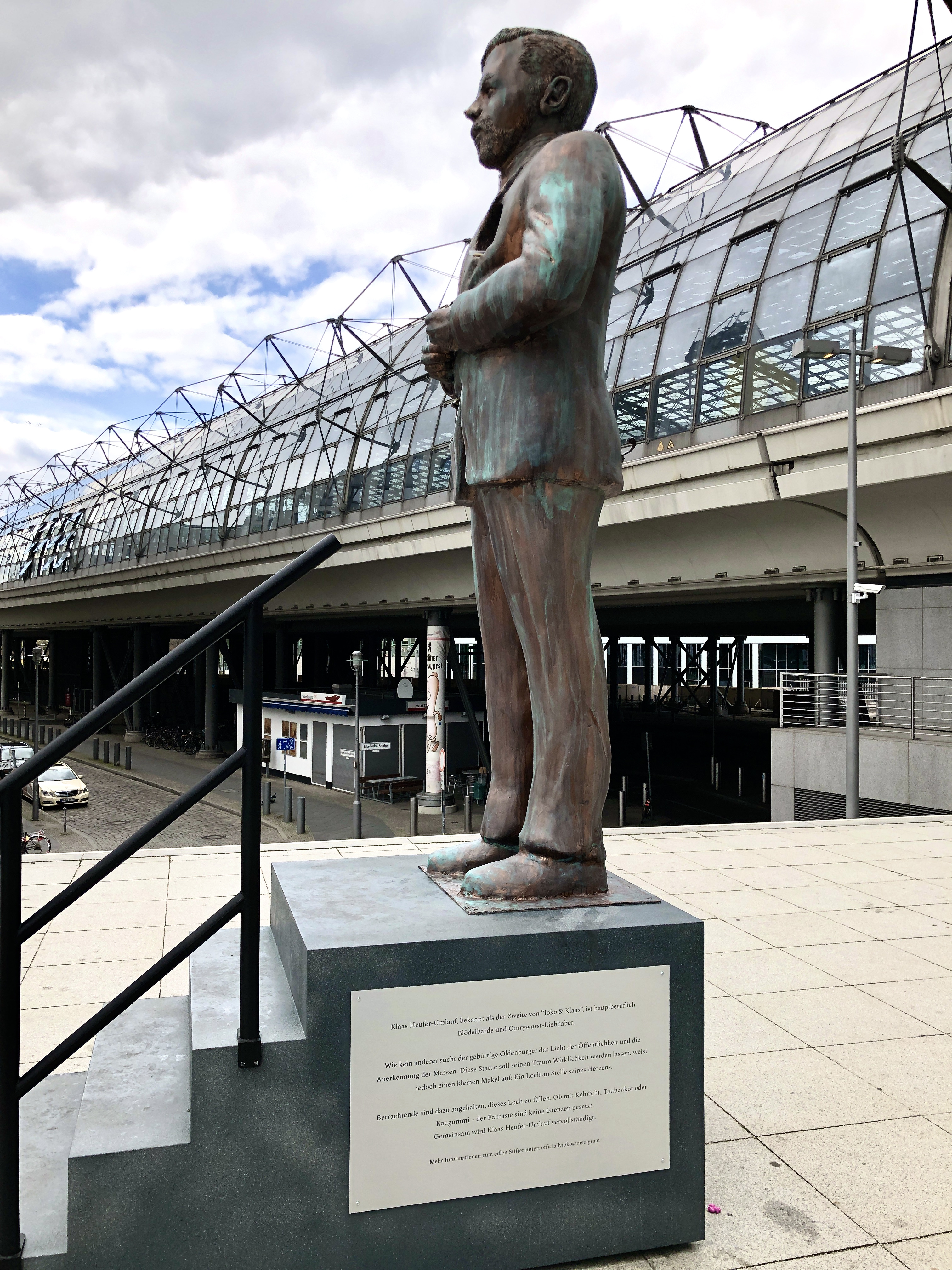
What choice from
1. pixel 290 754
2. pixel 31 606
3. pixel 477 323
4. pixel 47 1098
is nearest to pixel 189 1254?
pixel 47 1098

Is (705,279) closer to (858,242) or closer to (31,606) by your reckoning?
(858,242)

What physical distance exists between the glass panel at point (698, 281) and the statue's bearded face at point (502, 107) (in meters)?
17.2

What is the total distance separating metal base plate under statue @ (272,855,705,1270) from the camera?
9.16 feet

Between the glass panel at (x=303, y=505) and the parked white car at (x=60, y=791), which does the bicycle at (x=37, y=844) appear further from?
the glass panel at (x=303, y=505)

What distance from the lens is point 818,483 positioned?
1630cm

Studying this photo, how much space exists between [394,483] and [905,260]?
14573 millimetres

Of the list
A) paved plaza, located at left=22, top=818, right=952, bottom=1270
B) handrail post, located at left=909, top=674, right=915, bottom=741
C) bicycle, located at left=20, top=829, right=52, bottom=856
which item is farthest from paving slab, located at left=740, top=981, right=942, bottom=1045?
bicycle, located at left=20, top=829, right=52, bottom=856

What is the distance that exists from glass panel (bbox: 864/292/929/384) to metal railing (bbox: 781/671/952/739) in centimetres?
494

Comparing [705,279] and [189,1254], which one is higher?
[705,279]

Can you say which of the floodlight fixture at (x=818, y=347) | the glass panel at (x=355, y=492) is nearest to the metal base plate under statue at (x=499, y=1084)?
the floodlight fixture at (x=818, y=347)

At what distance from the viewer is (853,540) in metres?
15.2

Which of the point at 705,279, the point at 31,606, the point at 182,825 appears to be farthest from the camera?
the point at 31,606

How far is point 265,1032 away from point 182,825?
22.3 meters

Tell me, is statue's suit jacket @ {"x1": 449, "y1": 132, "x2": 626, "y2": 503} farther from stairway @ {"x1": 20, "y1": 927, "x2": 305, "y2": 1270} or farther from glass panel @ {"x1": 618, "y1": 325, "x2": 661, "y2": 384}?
glass panel @ {"x1": 618, "y1": 325, "x2": 661, "y2": 384}
